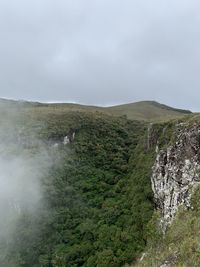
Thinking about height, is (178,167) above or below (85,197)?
above

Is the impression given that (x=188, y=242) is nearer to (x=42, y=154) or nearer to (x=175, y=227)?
(x=175, y=227)

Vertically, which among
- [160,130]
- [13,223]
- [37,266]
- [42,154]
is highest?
[160,130]

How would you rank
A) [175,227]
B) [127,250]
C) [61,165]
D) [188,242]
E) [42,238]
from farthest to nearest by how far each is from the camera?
[61,165] → [42,238] → [127,250] → [175,227] → [188,242]

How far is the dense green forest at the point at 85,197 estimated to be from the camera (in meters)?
132

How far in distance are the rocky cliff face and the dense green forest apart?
18065 mm

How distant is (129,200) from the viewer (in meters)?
148

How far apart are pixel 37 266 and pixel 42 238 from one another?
11.0m

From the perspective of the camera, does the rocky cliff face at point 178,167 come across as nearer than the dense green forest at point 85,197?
Yes

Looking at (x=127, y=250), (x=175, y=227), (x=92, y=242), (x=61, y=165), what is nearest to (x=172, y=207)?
(x=127, y=250)

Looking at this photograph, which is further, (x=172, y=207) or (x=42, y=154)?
(x=42, y=154)

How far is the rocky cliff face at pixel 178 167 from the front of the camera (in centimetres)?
9062

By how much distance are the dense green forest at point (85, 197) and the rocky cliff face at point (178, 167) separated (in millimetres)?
18065

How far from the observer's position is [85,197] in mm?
161250

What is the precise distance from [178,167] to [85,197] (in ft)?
227
